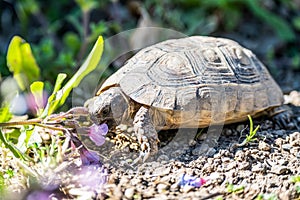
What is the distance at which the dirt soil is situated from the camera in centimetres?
222

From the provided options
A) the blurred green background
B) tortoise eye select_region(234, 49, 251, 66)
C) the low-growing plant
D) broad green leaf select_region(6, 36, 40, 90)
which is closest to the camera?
the low-growing plant

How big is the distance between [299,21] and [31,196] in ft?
11.4

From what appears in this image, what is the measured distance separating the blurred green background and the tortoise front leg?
1603 millimetres

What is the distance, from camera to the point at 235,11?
15.4ft

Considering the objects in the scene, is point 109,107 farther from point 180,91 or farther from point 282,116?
point 282,116

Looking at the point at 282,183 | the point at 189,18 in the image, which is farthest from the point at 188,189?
the point at 189,18

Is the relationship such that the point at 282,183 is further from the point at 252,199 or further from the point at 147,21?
the point at 147,21

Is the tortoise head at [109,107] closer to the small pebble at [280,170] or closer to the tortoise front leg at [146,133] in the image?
the tortoise front leg at [146,133]

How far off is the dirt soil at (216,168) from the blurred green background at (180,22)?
149cm

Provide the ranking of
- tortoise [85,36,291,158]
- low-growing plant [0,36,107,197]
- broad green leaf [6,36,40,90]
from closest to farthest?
low-growing plant [0,36,107,197]
tortoise [85,36,291,158]
broad green leaf [6,36,40,90]

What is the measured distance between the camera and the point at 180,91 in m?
2.61

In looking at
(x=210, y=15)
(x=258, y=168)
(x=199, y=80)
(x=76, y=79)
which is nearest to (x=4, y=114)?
(x=76, y=79)

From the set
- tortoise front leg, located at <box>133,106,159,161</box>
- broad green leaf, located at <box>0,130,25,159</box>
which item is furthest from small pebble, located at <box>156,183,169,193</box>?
broad green leaf, located at <box>0,130,25,159</box>

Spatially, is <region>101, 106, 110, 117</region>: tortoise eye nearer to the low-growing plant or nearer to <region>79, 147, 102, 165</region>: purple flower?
the low-growing plant
